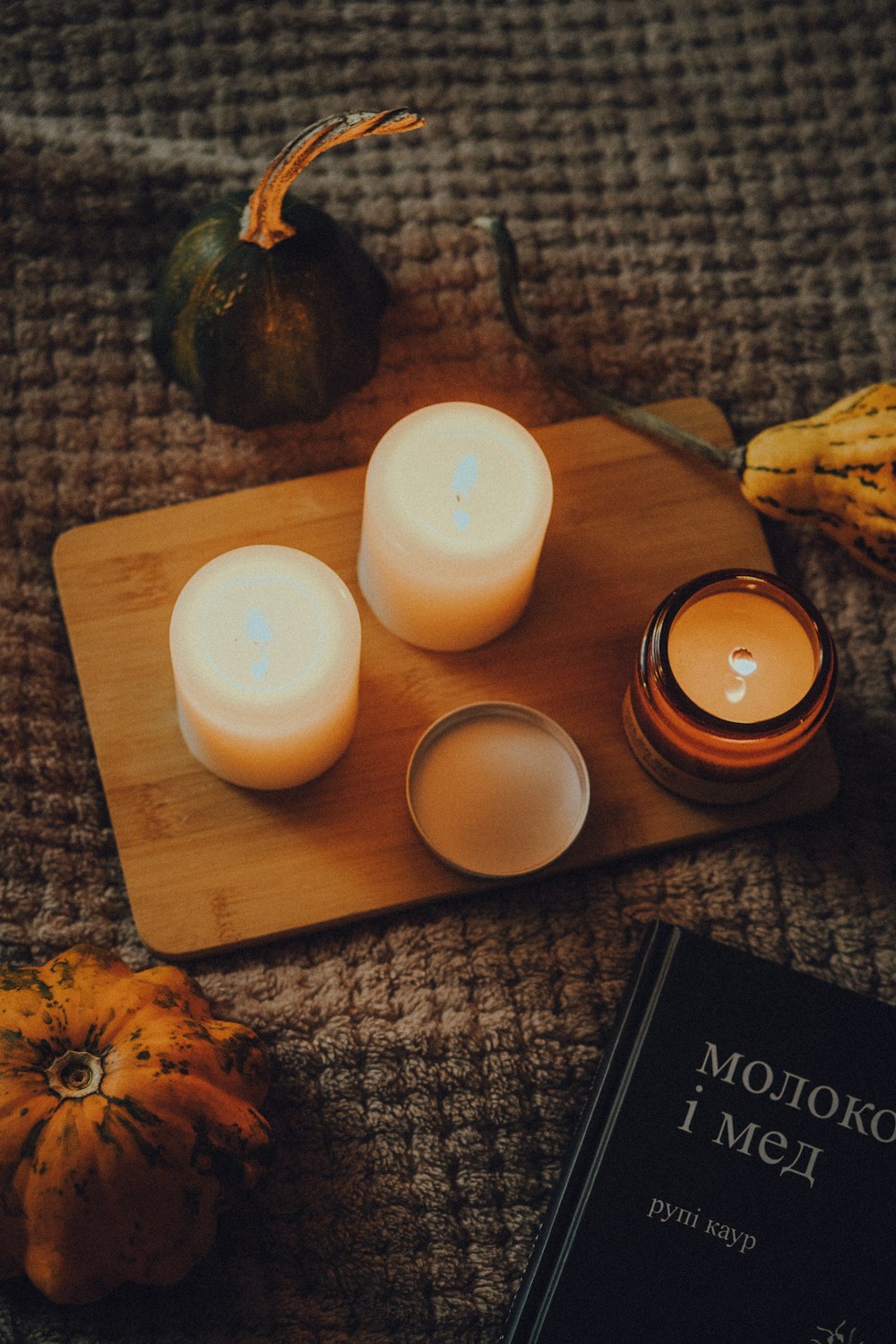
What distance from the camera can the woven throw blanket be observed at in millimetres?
501

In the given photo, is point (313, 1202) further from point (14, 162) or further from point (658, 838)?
point (14, 162)

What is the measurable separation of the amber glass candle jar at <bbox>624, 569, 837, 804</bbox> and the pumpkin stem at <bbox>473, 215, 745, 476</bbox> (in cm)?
9

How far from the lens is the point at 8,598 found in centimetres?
57

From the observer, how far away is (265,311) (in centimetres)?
52

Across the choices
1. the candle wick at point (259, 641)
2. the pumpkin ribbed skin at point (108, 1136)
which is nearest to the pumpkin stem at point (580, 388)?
the candle wick at point (259, 641)

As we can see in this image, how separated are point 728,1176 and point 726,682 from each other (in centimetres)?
21

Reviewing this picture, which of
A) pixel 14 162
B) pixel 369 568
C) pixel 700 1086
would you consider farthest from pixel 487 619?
pixel 14 162

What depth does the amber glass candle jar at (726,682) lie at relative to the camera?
469mm

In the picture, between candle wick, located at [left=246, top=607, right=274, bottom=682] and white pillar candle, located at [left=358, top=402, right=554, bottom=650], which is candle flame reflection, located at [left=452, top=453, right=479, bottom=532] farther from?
candle wick, located at [left=246, top=607, right=274, bottom=682]

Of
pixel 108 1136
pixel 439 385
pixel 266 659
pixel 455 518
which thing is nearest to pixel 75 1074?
pixel 108 1136

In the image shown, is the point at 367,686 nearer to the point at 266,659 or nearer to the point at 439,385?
the point at 266,659

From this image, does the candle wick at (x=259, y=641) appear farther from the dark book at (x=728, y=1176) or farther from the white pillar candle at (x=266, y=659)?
the dark book at (x=728, y=1176)

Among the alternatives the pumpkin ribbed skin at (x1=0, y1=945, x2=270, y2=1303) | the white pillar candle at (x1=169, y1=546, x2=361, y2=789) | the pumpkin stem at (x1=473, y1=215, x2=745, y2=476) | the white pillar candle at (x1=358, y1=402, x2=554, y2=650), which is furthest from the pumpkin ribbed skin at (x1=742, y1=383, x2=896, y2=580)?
the pumpkin ribbed skin at (x1=0, y1=945, x2=270, y2=1303)

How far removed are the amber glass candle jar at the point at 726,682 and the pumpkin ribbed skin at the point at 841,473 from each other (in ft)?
0.24
